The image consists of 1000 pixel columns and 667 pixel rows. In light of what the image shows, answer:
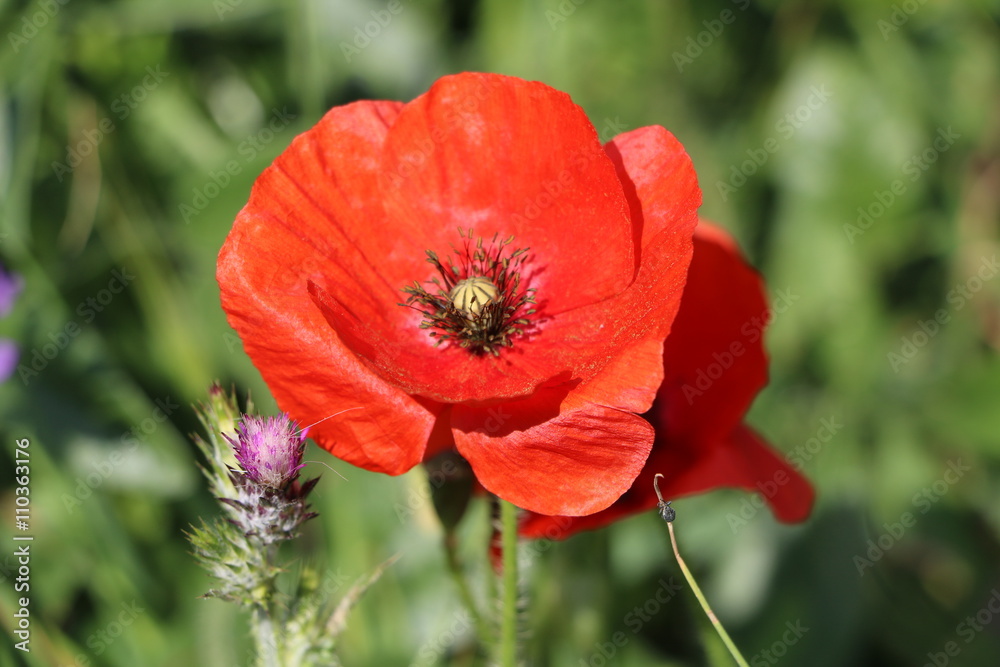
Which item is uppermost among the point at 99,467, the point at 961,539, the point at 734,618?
the point at 99,467

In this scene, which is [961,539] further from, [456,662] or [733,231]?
[456,662]

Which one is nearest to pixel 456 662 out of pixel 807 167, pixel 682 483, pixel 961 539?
pixel 682 483

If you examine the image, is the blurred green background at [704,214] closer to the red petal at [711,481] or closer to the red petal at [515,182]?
the red petal at [711,481]

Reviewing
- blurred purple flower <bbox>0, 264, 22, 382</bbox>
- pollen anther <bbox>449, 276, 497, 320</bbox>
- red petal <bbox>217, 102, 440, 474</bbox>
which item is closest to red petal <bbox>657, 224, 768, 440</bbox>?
pollen anther <bbox>449, 276, 497, 320</bbox>

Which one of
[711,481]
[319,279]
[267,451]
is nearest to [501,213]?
[319,279]

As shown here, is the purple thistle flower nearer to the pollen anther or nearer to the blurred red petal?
the blurred red petal

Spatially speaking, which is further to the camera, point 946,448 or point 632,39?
point 632,39

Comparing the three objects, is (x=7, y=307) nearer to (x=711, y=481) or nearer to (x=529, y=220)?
(x=529, y=220)
